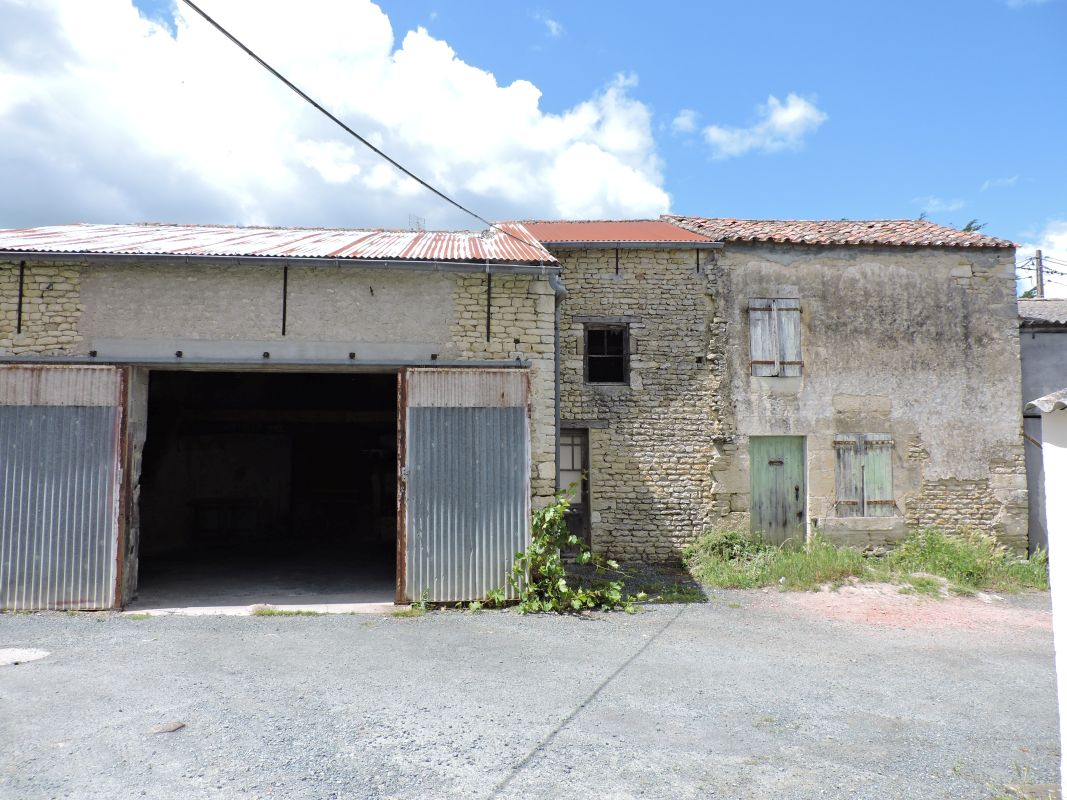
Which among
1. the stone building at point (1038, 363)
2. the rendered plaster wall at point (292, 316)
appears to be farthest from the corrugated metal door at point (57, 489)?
the stone building at point (1038, 363)

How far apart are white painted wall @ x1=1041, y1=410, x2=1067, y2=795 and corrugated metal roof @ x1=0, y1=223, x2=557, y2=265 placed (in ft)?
17.4

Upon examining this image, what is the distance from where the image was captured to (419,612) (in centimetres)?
676

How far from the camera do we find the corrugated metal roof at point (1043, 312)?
1029 cm

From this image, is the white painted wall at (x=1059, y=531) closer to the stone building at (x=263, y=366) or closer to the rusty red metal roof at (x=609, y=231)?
the stone building at (x=263, y=366)

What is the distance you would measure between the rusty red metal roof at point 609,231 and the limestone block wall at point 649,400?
256 millimetres

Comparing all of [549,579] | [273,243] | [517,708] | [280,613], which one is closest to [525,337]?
[549,579]

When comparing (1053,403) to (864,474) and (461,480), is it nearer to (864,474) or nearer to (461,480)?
(461,480)

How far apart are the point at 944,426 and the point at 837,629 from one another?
16.3 ft

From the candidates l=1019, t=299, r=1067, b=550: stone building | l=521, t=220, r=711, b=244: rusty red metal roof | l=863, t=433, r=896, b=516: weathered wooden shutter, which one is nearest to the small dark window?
l=521, t=220, r=711, b=244: rusty red metal roof

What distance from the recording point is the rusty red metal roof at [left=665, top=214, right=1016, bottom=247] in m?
9.93

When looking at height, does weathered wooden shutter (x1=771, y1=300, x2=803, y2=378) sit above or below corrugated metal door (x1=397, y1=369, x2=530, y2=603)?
above

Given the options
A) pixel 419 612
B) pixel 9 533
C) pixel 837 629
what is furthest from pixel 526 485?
pixel 9 533

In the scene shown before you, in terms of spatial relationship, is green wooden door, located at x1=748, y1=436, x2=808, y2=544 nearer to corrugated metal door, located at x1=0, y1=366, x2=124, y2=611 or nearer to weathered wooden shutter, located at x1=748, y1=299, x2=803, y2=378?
weathered wooden shutter, located at x1=748, y1=299, x2=803, y2=378

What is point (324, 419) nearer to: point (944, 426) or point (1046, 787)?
point (944, 426)
